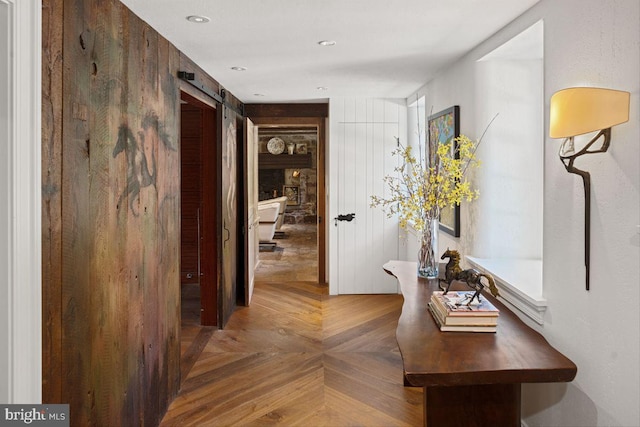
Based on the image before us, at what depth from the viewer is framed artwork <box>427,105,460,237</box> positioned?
3781mm

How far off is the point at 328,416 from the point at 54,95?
7.46 feet

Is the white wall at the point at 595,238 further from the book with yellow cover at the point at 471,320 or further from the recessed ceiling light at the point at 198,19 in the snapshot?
the recessed ceiling light at the point at 198,19

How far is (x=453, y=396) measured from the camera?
87.6 inches

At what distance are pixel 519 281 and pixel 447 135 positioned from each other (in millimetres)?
1609

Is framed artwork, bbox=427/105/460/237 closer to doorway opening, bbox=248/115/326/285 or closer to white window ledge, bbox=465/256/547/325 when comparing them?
white window ledge, bbox=465/256/547/325

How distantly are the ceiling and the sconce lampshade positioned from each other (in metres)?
0.75

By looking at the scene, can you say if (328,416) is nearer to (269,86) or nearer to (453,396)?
(453,396)

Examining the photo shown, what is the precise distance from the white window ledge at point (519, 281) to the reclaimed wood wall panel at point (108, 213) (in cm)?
195

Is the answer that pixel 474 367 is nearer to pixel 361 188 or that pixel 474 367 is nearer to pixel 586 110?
pixel 586 110

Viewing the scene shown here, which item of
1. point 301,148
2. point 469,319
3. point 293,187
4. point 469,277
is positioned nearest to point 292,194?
point 293,187

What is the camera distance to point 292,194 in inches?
573

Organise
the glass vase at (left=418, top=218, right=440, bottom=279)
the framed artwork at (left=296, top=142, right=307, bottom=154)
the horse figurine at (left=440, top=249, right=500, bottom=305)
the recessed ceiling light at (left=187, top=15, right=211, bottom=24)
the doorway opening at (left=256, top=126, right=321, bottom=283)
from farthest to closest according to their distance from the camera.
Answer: the framed artwork at (left=296, top=142, right=307, bottom=154) → the doorway opening at (left=256, top=126, right=321, bottom=283) → the glass vase at (left=418, top=218, right=440, bottom=279) → the recessed ceiling light at (left=187, top=15, right=211, bottom=24) → the horse figurine at (left=440, top=249, right=500, bottom=305)
